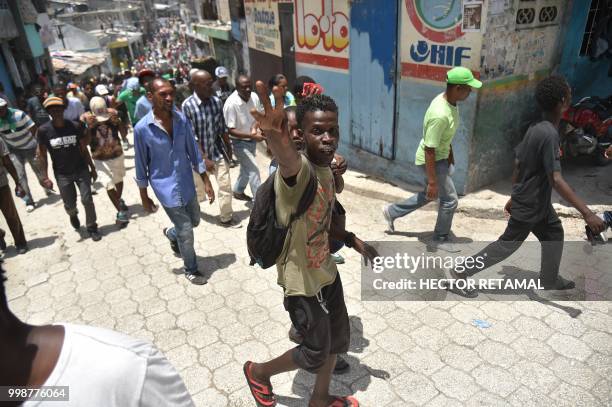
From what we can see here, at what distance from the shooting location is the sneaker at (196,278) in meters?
4.26

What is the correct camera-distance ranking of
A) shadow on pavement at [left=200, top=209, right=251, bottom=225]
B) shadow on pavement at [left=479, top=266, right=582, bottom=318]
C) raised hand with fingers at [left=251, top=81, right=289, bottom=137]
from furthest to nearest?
shadow on pavement at [left=200, top=209, right=251, bottom=225] < shadow on pavement at [left=479, top=266, right=582, bottom=318] < raised hand with fingers at [left=251, top=81, right=289, bottom=137]

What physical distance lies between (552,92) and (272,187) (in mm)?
2302

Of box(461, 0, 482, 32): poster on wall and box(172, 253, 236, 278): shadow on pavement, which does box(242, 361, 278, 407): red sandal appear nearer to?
box(172, 253, 236, 278): shadow on pavement

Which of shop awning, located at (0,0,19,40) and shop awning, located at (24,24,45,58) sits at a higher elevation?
shop awning, located at (0,0,19,40)

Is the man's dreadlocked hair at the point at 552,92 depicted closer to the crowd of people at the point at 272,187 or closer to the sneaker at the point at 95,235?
the crowd of people at the point at 272,187

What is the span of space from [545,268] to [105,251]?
4749 millimetres

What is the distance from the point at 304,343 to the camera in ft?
7.75

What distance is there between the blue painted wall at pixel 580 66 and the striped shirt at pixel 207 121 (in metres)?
4.54

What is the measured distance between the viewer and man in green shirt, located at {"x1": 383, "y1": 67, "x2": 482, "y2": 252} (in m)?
3.86

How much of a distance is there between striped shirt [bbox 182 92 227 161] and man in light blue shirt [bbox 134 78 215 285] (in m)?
1.07

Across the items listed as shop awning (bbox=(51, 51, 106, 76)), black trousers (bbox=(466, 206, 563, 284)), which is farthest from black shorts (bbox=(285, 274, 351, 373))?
shop awning (bbox=(51, 51, 106, 76))

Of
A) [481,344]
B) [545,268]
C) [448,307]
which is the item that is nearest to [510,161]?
[545,268]

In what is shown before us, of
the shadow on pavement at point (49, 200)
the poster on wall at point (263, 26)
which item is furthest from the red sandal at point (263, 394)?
the poster on wall at point (263, 26)

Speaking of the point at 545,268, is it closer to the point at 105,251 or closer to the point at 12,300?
the point at 105,251
